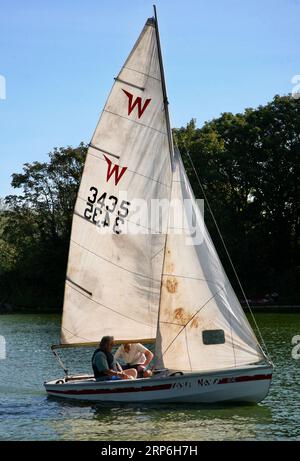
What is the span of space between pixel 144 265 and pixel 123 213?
5.10 ft

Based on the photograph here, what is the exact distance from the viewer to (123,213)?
77.8ft

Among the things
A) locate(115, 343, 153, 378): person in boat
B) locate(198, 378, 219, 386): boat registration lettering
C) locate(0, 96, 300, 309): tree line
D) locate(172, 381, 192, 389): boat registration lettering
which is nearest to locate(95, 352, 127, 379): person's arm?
locate(115, 343, 153, 378): person in boat

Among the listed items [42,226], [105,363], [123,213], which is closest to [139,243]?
[123,213]

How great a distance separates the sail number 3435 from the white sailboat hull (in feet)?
14.0

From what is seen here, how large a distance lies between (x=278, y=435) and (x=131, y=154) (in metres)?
8.67

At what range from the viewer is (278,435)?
63.9 ft

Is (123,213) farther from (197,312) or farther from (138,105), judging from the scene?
(197,312)

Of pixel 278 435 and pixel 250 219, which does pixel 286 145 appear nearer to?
pixel 250 219

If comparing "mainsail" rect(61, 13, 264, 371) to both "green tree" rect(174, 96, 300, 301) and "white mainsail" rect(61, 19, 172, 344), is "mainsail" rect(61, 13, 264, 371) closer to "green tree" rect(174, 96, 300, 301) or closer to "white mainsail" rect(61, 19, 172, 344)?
"white mainsail" rect(61, 19, 172, 344)

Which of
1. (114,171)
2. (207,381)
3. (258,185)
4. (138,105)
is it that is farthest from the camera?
(258,185)

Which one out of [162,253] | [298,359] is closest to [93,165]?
[162,253]

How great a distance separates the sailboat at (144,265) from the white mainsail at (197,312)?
3 centimetres
